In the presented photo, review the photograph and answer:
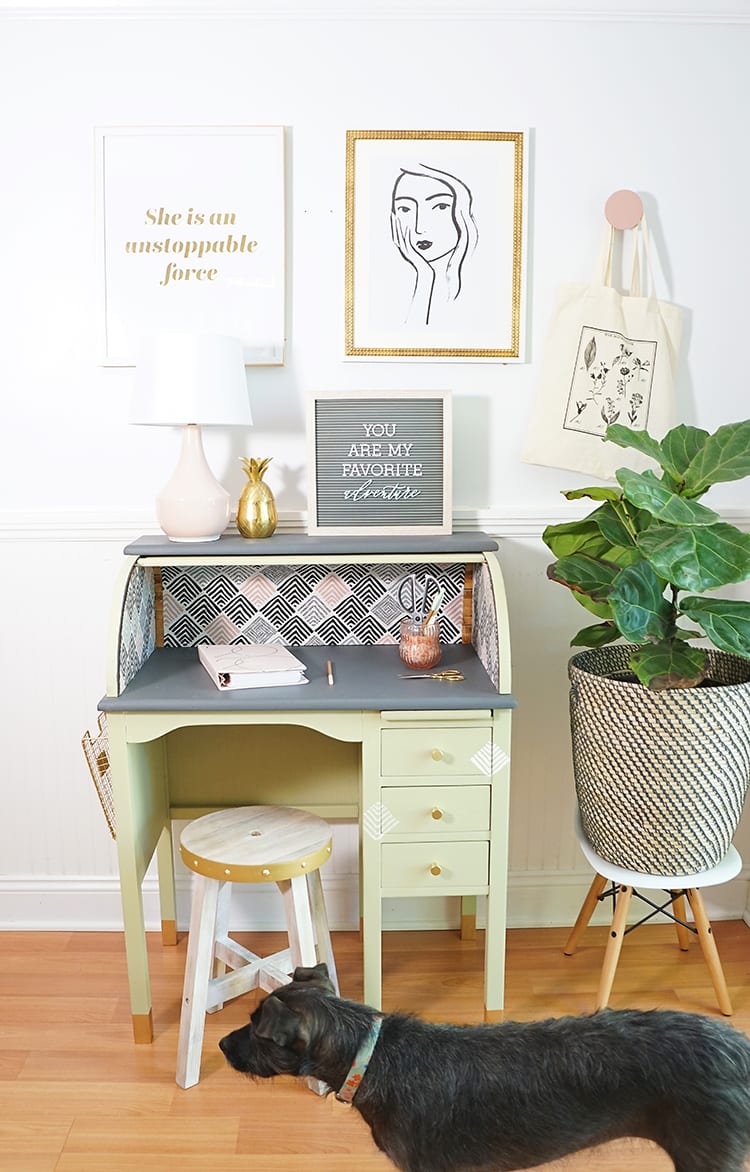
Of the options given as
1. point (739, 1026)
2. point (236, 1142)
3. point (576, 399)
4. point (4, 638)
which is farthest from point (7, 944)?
point (576, 399)

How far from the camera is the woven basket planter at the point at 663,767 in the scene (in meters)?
1.98

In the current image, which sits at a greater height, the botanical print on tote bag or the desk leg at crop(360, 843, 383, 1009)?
the botanical print on tote bag

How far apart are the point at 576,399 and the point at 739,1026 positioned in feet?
4.88

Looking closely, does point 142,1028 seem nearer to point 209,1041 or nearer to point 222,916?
point 209,1041

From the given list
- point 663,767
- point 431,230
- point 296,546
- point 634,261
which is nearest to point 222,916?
point 296,546

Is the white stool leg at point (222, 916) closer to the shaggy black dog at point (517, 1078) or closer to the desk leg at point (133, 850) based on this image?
the desk leg at point (133, 850)

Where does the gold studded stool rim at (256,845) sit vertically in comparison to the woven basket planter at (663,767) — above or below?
below

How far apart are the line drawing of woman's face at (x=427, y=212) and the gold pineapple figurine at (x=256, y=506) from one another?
638 mm

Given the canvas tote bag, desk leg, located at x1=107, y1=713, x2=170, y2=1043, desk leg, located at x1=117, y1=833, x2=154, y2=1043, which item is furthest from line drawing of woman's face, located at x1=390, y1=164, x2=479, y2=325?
desk leg, located at x1=117, y1=833, x2=154, y2=1043

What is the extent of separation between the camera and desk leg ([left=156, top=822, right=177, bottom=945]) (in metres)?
2.51

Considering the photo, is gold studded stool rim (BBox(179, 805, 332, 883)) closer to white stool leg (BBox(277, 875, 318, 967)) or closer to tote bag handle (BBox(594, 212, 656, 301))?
white stool leg (BBox(277, 875, 318, 967))

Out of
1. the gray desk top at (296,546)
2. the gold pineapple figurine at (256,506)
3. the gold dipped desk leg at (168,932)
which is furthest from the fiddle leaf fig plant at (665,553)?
the gold dipped desk leg at (168,932)

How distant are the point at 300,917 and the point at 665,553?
102 centimetres

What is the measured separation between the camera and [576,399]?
7.84 ft
